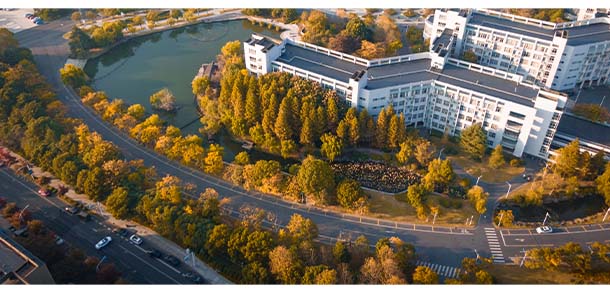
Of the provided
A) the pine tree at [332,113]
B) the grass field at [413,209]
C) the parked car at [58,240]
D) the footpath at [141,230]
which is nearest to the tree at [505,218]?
the grass field at [413,209]

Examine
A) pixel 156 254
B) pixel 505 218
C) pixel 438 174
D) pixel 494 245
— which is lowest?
pixel 494 245

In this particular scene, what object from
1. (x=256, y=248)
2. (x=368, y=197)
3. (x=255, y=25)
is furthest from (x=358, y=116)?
(x=255, y=25)

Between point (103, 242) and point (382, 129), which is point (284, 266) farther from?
point (382, 129)

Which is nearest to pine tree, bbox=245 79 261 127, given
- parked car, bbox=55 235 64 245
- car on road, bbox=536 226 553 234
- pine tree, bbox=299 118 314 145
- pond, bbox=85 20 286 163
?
pond, bbox=85 20 286 163

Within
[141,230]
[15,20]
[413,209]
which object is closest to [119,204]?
[141,230]

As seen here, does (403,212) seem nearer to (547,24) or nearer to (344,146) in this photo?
A: (344,146)

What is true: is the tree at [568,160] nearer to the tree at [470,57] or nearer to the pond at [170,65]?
the tree at [470,57]
